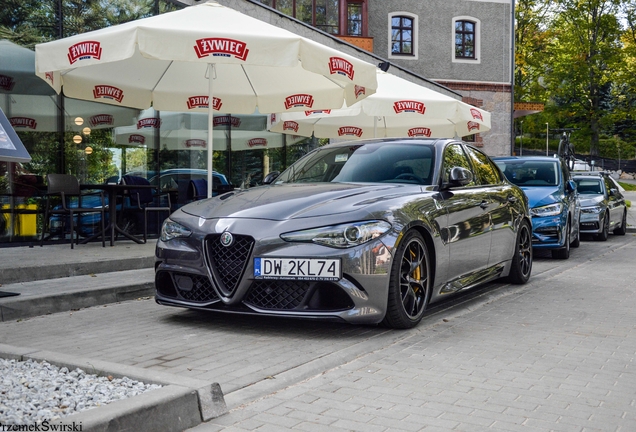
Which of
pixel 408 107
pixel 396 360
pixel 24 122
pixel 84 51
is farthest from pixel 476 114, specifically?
pixel 396 360

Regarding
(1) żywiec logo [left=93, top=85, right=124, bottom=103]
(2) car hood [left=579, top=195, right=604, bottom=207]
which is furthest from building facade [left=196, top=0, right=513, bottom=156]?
(1) żywiec logo [left=93, top=85, right=124, bottom=103]

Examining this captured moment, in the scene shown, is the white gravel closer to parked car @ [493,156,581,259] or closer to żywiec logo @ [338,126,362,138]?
parked car @ [493,156,581,259]

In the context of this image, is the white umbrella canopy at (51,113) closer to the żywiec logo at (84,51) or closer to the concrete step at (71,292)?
the żywiec logo at (84,51)

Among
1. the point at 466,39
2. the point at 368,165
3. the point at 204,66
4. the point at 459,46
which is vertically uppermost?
the point at 466,39

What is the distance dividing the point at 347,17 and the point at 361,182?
2525cm

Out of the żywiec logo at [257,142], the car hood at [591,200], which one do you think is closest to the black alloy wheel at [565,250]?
the car hood at [591,200]

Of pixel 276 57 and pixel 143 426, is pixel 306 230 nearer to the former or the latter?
pixel 143 426

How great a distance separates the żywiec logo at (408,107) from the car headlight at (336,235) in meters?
6.21

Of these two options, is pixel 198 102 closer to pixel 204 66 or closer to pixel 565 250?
pixel 204 66

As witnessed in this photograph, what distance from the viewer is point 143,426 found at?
325cm

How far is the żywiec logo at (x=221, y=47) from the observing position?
7.62m

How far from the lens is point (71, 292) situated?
6.59m

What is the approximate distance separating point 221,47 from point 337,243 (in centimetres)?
332

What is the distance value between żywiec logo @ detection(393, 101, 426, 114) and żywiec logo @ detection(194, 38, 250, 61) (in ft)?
13.1
